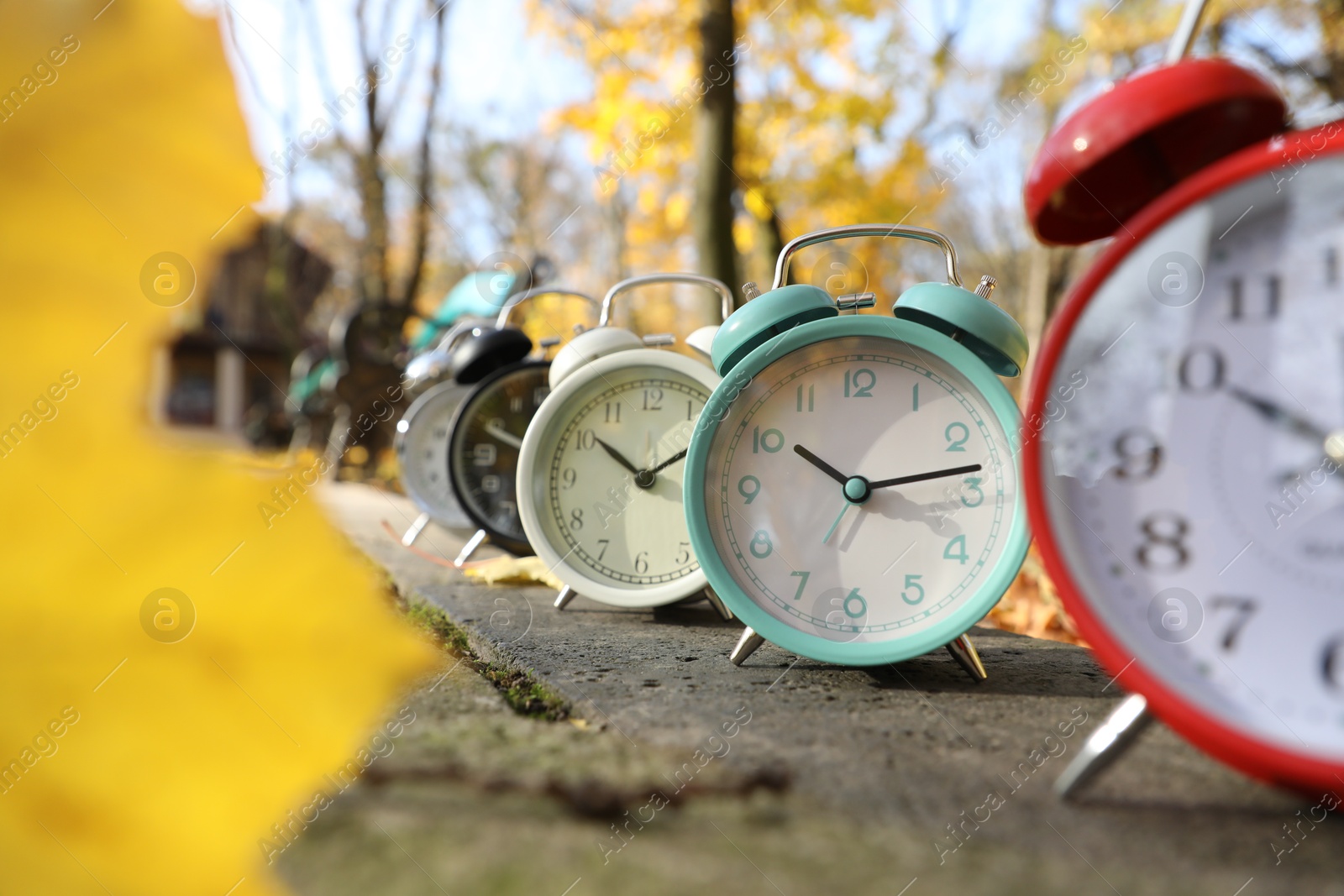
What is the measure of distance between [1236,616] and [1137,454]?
0.22 m

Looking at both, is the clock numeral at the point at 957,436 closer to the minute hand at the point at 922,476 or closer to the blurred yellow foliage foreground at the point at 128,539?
the minute hand at the point at 922,476

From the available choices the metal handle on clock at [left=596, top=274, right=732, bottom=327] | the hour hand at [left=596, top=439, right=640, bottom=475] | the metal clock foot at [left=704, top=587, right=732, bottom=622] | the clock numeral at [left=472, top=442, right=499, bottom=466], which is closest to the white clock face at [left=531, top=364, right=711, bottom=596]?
the hour hand at [left=596, top=439, right=640, bottom=475]

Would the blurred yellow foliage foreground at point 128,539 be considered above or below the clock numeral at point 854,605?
above

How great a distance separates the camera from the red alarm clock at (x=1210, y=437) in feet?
3.25

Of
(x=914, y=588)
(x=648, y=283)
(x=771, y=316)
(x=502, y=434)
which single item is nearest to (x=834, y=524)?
(x=914, y=588)

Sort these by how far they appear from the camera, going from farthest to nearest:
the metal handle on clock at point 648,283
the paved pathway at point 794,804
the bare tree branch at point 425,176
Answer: the bare tree branch at point 425,176 → the metal handle on clock at point 648,283 → the paved pathway at point 794,804

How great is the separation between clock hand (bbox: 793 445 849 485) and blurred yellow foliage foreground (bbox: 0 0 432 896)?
130 centimetres

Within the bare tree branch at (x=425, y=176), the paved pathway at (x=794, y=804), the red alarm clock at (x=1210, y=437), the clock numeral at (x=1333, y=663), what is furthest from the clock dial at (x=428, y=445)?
the bare tree branch at (x=425, y=176)

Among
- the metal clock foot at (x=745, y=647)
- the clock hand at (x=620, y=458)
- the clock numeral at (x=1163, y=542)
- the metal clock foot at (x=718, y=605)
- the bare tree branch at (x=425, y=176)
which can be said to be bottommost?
the metal clock foot at (x=718, y=605)

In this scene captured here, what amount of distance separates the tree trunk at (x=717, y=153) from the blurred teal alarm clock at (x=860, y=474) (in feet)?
10.7

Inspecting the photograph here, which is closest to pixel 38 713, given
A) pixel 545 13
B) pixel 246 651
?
pixel 246 651

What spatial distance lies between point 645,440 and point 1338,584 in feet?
4.95

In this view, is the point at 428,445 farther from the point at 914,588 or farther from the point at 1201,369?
the point at 1201,369

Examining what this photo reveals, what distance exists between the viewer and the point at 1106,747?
1.07 m
